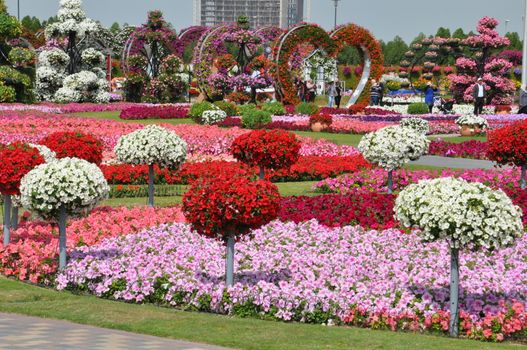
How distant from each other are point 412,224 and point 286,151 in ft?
22.7

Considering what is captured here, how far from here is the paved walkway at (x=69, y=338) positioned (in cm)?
734

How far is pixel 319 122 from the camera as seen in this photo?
31.8 meters

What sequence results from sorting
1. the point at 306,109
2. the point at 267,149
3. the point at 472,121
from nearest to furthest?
1. the point at 267,149
2. the point at 472,121
3. the point at 306,109

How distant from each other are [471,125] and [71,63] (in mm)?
28589

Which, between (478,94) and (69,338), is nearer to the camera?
(69,338)

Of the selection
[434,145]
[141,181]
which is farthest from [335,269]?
[434,145]

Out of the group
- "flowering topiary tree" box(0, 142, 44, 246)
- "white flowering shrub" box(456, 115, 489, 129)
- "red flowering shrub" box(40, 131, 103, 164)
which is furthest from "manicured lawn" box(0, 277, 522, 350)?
"white flowering shrub" box(456, 115, 489, 129)

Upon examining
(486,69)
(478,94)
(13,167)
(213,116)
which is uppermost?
(486,69)

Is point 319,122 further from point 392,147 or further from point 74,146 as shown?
point 74,146

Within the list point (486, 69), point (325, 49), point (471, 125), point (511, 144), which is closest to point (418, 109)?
point (325, 49)

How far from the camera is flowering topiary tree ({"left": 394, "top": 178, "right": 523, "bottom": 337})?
8688 millimetres

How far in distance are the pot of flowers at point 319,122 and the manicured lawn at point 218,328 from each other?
22.1 meters

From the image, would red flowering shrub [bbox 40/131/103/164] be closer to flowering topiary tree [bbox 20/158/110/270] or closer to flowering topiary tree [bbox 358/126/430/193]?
flowering topiary tree [bbox 20/158/110/270]

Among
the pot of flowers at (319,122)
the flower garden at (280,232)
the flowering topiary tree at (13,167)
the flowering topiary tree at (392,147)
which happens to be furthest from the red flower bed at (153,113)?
the flowering topiary tree at (13,167)
